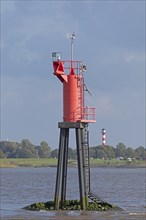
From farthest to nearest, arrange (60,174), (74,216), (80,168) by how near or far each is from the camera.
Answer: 1. (60,174)
2. (80,168)
3. (74,216)

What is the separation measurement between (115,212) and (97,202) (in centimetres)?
114

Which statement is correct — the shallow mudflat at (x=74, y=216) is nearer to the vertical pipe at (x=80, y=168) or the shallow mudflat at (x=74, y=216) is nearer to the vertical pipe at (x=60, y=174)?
the vertical pipe at (x=80, y=168)

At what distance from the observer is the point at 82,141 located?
36.1m

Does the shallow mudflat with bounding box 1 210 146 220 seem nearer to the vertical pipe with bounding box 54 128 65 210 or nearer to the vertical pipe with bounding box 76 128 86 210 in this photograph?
the vertical pipe with bounding box 76 128 86 210

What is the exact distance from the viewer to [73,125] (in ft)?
117

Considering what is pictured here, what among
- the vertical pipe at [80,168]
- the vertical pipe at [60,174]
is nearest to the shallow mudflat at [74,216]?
the vertical pipe at [80,168]

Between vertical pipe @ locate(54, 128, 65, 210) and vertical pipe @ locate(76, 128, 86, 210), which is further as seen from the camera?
vertical pipe @ locate(54, 128, 65, 210)

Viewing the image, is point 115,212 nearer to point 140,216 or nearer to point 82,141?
point 140,216

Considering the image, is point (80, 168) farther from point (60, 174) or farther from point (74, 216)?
point (74, 216)

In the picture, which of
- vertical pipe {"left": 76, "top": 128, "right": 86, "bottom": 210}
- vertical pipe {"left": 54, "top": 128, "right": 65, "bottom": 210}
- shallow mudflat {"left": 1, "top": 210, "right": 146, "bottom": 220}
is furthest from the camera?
vertical pipe {"left": 54, "top": 128, "right": 65, "bottom": 210}

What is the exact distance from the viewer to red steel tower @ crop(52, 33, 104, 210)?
3572 cm

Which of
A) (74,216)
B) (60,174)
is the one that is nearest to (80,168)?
(60,174)

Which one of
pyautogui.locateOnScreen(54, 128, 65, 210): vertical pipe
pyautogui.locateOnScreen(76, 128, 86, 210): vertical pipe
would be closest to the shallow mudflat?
pyautogui.locateOnScreen(76, 128, 86, 210): vertical pipe

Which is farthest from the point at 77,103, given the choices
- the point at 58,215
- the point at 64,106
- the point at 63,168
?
the point at 58,215
